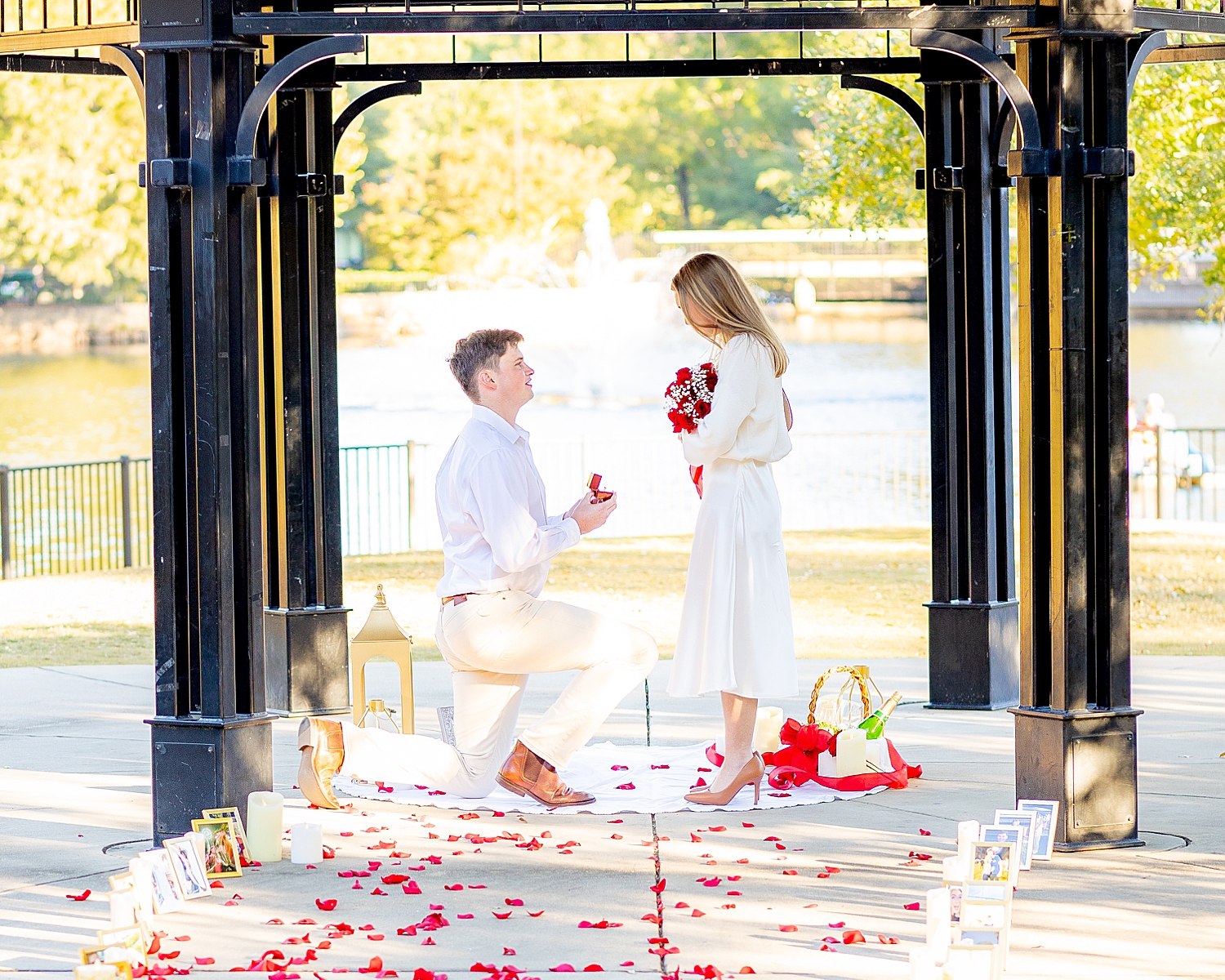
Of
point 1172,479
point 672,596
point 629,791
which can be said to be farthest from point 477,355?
point 1172,479

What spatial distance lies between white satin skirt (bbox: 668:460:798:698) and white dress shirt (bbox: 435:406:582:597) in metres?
0.58

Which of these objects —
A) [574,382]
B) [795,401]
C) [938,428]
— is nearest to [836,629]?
[938,428]

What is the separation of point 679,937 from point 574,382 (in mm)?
39532

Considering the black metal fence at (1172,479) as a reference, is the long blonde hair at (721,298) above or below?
above

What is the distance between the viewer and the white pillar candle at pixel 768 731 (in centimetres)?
757

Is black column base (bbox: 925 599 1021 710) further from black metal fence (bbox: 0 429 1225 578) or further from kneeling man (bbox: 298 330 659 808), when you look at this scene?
black metal fence (bbox: 0 429 1225 578)

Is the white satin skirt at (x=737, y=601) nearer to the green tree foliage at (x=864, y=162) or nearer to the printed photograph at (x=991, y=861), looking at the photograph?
the printed photograph at (x=991, y=861)

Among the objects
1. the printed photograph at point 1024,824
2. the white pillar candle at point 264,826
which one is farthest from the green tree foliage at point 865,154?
the white pillar candle at point 264,826

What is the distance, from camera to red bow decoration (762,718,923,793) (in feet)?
23.6

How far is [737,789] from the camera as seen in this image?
690 cm

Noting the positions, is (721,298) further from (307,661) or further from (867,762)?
(307,661)

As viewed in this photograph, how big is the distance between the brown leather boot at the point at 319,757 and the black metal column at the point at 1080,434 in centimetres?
273

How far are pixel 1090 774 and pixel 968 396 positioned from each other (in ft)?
10.3

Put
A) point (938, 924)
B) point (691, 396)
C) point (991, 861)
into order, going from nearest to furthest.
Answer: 1. point (938, 924)
2. point (991, 861)
3. point (691, 396)
